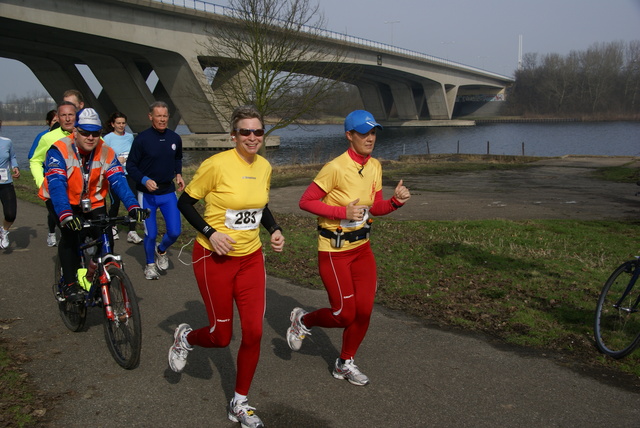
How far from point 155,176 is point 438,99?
8868cm

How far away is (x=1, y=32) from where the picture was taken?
4056 centimetres

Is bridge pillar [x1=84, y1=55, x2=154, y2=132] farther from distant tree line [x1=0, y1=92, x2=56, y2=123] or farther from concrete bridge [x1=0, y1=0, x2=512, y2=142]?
distant tree line [x1=0, y1=92, x2=56, y2=123]

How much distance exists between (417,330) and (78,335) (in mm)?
3295

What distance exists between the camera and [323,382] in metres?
4.59

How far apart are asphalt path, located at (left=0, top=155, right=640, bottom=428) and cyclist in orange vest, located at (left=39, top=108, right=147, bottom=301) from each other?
0.81m

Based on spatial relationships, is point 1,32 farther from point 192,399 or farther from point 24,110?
point 24,110

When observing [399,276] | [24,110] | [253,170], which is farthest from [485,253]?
[24,110]

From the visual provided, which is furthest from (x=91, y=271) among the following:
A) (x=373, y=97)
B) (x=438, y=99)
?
(x=373, y=97)

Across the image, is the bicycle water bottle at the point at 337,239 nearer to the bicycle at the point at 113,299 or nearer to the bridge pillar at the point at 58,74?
the bicycle at the point at 113,299

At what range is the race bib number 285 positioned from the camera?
415cm

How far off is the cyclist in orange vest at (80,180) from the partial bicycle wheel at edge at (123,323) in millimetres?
609

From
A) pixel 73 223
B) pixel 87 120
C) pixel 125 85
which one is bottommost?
pixel 73 223

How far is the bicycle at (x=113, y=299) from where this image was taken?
4613 millimetres

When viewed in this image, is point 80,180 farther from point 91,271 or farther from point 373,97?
point 373,97
